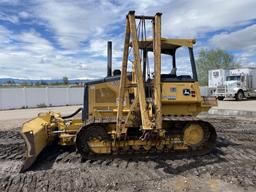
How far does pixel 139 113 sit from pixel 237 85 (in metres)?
25.1

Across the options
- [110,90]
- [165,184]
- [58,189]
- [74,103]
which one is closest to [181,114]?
[110,90]

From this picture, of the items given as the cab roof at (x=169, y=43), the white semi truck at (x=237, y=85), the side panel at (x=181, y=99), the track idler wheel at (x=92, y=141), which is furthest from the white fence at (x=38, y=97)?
the side panel at (x=181, y=99)

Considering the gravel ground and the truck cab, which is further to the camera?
the truck cab

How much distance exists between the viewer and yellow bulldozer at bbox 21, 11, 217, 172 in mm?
6637

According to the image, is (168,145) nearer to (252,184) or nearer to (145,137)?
(145,137)

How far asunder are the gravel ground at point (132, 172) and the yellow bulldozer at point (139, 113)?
1.06 feet

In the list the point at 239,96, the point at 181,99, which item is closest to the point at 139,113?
the point at 181,99

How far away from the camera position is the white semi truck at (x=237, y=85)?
29609 mm

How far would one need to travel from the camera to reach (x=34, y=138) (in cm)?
658

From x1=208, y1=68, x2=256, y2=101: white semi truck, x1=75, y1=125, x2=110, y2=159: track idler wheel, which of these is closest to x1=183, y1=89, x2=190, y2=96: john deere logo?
x1=75, y1=125, x2=110, y2=159: track idler wheel

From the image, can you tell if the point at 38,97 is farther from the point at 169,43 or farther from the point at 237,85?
the point at 169,43

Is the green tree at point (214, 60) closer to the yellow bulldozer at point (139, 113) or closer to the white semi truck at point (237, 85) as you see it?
the white semi truck at point (237, 85)

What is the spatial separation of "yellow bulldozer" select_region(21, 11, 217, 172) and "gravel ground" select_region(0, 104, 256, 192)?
323 millimetres

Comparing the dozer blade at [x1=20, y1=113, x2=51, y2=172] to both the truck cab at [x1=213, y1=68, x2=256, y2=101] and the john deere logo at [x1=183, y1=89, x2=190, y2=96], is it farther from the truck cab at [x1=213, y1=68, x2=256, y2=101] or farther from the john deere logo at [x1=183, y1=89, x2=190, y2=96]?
the truck cab at [x1=213, y1=68, x2=256, y2=101]
